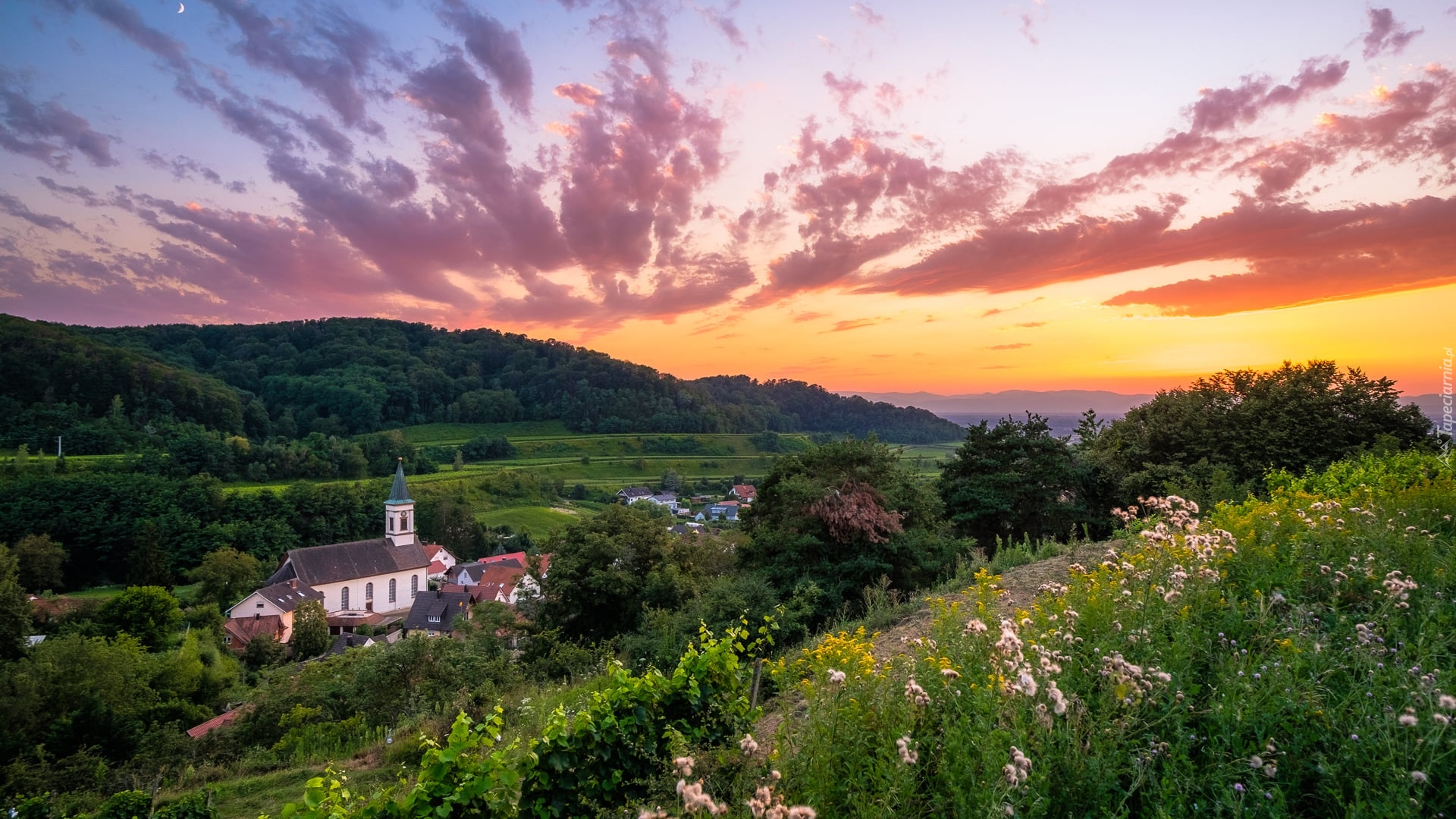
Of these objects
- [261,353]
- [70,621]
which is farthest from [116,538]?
[261,353]

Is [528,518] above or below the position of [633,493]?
below

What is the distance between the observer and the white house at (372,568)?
167ft

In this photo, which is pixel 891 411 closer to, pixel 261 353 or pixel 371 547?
pixel 371 547

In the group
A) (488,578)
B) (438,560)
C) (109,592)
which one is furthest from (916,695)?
(109,592)

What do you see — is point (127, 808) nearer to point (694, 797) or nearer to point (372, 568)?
point (694, 797)

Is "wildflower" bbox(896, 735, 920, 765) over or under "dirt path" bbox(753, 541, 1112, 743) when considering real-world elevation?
over

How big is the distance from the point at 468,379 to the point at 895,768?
449 feet

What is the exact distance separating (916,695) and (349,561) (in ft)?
202

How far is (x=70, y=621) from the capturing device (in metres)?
36.3

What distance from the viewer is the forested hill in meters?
89.2

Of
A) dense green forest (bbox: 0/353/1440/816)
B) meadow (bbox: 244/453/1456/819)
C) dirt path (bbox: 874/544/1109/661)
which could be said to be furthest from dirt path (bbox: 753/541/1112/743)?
dense green forest (bbox: 0/353/1440/816)

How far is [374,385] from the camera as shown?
→ 4609 inches

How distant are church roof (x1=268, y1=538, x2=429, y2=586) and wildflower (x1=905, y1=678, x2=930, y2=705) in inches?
2301

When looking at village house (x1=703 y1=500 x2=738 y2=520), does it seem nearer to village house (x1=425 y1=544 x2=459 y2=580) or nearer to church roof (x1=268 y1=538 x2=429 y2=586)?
village house (x1=425 y1=544 x2=459 y2=580)
